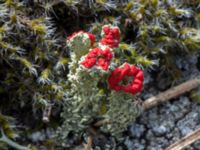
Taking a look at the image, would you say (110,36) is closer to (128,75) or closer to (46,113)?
(128,75)

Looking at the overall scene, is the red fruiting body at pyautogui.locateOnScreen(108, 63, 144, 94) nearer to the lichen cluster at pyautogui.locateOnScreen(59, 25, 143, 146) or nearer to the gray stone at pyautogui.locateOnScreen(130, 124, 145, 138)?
the lichen cluster at pyautogui.locateOnScreen(59, 25, 143, 146)

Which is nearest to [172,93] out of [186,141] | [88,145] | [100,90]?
[186,141]

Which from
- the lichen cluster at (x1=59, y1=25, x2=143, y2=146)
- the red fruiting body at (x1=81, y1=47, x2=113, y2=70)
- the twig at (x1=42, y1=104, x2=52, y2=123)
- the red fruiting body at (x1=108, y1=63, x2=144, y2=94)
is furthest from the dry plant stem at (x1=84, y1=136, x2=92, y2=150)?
the red fruiting body at (x1=81, y1=47, x2=113, y2=70)

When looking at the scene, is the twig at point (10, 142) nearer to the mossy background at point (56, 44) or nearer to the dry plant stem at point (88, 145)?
the mossy background at point (56, 44)

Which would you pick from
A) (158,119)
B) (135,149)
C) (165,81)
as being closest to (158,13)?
(165,81)

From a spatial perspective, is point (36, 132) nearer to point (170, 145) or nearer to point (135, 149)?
point (135, 149)

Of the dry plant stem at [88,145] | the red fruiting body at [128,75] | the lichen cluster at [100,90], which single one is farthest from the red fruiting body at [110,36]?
the dry plant stem at [88,145]
